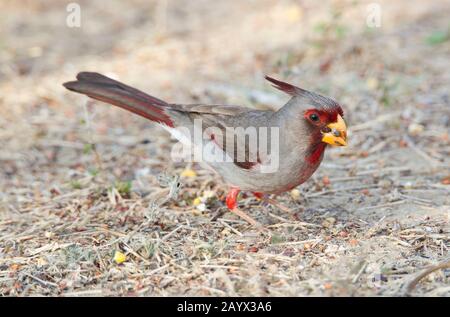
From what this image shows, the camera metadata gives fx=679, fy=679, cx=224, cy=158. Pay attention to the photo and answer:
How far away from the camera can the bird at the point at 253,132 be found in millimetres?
4129

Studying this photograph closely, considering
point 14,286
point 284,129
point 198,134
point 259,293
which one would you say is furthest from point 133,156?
point 259,293

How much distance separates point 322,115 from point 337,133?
0.46 ft

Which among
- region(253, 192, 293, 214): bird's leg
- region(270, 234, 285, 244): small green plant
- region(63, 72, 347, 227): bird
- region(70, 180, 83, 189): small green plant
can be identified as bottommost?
region(270, 234, 285, 244): small green plant

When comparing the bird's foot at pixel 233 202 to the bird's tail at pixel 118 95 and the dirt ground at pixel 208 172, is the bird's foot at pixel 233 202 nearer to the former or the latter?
the dirt ground at pixel 208 172

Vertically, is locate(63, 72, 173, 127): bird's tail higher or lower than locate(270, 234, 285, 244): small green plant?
higher

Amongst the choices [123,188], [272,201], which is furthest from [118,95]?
[272,201]

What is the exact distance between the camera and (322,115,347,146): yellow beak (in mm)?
4051

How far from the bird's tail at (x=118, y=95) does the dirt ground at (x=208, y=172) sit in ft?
0.96

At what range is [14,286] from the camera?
3.63 metres

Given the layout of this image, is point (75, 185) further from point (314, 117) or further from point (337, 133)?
point (337, 133)

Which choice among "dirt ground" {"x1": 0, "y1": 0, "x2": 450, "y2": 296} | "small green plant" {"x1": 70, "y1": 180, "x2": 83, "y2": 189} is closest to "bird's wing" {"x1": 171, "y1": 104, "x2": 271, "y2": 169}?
"dirt ground" {"x1": 0, "y1": 0, "x2": 450, "y2": 296}

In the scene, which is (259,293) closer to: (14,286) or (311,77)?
(14,286)

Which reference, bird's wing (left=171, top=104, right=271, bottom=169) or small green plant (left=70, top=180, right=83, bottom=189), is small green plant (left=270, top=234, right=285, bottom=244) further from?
small green plant (left=70, top=180, right=83, bottom=189)

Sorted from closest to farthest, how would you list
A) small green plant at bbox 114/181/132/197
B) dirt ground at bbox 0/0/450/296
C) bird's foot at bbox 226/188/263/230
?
1. dirt ground at bbox 0/0/450/296
2. bird's foot at bbox 226/188/263/230
3. small green plant at bbox 114/181/132/197
